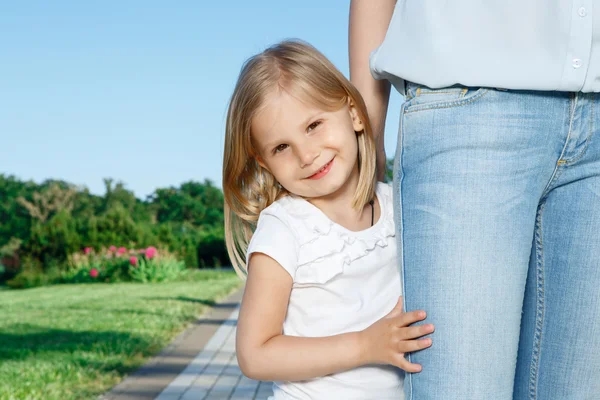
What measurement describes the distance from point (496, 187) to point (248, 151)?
2.32ft

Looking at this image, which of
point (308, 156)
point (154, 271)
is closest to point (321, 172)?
point (308, 156)

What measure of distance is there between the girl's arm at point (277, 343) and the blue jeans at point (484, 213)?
214mm

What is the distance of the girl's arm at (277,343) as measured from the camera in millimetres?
1587

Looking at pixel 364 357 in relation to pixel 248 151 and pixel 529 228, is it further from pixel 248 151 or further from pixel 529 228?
pixel 248 151

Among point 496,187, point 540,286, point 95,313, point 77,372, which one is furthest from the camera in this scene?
point 95,313

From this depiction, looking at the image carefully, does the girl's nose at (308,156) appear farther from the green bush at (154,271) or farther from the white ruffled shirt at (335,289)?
the green bush at (154,271)

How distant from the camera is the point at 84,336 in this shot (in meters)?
7.39

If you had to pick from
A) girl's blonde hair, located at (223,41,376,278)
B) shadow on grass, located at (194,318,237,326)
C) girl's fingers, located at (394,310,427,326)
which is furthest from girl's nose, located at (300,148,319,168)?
shadow on grass, located at (194,318,237,326)

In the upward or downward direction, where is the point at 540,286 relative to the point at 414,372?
upward

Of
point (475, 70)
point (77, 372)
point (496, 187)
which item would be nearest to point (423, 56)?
point (475, 70)

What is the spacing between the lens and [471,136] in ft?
4.30

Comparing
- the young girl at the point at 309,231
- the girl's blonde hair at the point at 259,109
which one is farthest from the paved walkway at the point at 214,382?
the young girl at the point at 309,231

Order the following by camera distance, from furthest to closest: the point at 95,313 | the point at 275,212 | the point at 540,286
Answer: the point at 95,313
the point at 275,212
the point at 540,286

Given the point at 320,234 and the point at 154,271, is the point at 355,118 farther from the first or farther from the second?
the point at 154,271
